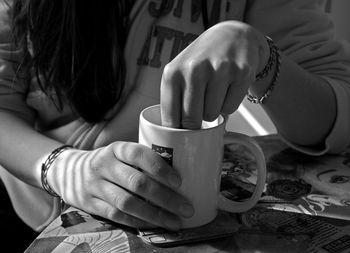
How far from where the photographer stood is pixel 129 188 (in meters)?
0.56

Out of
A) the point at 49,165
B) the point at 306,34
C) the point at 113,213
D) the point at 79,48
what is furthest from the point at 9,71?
the point at 306,34

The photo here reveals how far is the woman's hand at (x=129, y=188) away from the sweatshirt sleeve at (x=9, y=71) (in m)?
0.31

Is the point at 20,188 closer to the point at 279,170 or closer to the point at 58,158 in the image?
the point at 58,158

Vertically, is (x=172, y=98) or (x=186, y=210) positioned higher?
(x=172, y=98)

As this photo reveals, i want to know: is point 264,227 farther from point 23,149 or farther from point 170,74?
point 23,149

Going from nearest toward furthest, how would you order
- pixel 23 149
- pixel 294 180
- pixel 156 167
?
pixel 156 167 < pixel 294 180 < pixel 23 149

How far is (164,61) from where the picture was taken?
0.88 m

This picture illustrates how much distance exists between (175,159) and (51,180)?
25 centimetres

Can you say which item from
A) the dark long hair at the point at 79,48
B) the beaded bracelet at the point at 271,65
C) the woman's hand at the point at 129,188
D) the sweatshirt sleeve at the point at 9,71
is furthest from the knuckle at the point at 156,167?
the sweatshirt sleeve at the point at 9,71

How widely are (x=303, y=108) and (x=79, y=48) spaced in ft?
1.25

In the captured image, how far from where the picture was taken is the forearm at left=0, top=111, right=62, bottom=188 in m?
0.76

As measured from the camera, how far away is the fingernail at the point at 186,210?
21.5 inches

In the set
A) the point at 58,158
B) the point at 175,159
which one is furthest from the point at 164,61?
the point at 175,159

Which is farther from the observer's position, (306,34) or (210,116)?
(306,34)
